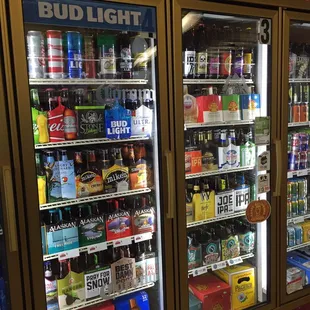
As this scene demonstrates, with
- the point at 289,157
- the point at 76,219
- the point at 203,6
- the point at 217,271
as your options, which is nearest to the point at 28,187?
the point at 76,219

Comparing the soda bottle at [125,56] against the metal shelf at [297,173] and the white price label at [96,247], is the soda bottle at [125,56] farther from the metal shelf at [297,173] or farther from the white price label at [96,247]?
the metal shelf at [297,173]

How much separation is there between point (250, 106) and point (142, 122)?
73cm

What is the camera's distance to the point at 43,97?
73.7 inches

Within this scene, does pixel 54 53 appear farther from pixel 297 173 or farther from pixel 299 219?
pixel 299 219

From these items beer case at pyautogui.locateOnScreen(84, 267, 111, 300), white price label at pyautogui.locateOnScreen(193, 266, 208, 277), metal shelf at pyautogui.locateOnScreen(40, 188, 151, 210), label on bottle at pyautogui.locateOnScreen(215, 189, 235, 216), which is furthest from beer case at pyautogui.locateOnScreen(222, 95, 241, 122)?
beer case at pyautogui.locateOnScreen(84, 267, 111, 300)

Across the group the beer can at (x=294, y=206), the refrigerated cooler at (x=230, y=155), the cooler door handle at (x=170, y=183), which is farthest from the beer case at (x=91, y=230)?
the beer can at (x=294, y=206)

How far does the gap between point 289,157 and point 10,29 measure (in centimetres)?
191

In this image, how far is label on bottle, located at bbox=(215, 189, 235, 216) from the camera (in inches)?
87.9

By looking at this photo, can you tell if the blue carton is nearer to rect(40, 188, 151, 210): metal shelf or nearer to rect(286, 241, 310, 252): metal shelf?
rect(286, 241, 310, 252): metal shelf

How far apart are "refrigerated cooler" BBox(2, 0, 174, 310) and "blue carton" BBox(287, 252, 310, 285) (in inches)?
44.6

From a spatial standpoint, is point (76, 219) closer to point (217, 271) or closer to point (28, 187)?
point (28, 187)

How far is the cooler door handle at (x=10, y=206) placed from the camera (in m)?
1.44

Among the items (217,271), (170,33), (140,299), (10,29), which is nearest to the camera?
(10,29)

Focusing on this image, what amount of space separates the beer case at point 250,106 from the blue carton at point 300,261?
3.81 ft
